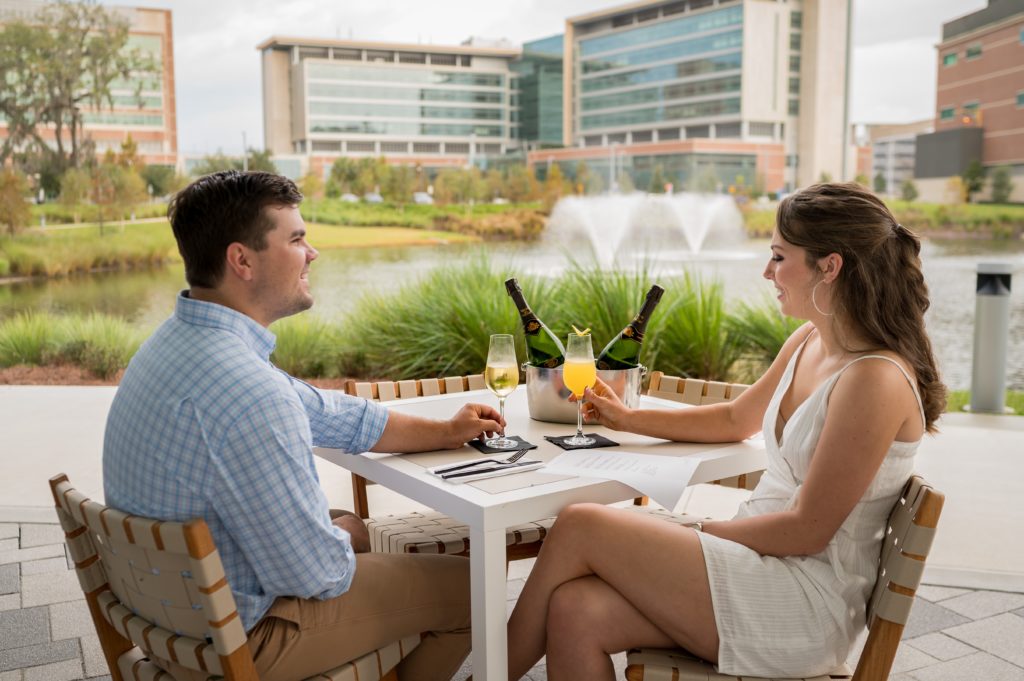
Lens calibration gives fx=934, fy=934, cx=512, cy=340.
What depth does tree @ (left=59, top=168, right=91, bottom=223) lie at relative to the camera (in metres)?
8.02

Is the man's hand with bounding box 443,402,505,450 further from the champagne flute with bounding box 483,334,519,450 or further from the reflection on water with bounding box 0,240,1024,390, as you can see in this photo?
the reflection on water with bounding box 0,240,1024,390

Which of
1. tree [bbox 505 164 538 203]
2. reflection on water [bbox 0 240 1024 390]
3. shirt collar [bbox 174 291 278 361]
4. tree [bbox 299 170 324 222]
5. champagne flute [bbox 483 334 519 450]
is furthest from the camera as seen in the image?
tree [bbox 505 164 538 203]

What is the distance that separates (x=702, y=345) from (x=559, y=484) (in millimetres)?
3734

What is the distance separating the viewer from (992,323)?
532cm

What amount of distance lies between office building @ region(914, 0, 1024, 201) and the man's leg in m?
7.74

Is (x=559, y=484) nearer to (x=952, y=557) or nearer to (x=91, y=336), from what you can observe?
(x=952, y=557)

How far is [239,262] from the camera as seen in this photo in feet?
5.40

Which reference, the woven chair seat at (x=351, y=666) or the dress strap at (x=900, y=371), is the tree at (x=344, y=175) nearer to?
the woven chair seat at (x=351, y=666)

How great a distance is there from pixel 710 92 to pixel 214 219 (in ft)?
27.7

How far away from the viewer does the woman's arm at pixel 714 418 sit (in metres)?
2.12

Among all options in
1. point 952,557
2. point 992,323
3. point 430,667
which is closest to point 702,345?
point 992,323

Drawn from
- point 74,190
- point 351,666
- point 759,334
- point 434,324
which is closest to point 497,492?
point 351,666

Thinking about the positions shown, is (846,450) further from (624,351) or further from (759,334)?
(759,334)

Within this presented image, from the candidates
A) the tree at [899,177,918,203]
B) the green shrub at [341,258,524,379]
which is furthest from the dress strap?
the tree at [899,177,918,203]
